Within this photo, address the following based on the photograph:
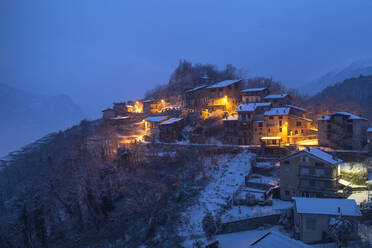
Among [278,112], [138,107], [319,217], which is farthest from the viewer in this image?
[138,107]

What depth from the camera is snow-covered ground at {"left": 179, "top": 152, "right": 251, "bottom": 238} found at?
70.5 feet

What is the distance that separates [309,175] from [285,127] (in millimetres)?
14454

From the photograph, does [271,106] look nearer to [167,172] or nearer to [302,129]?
[302,129]

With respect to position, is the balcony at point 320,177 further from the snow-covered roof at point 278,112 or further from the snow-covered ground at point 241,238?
the snow-covered roof at point 278,112

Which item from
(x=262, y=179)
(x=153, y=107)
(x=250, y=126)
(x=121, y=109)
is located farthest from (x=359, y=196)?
(x=121, y=109)

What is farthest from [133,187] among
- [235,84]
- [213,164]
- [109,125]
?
[235,84]

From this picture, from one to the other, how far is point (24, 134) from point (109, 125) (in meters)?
176

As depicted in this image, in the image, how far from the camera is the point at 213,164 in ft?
107

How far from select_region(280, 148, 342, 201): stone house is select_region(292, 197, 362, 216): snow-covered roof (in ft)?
19.3

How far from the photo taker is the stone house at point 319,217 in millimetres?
14823

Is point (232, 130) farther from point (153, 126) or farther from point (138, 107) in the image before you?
point (138, 107)

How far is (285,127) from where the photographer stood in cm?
3525

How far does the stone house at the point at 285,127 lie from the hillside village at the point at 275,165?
0.16 m

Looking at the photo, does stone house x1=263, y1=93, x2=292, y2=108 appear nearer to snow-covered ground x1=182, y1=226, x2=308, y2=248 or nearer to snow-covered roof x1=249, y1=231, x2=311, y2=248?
snow-covered ground x1=182, y1=226, x2=308, y2=248
